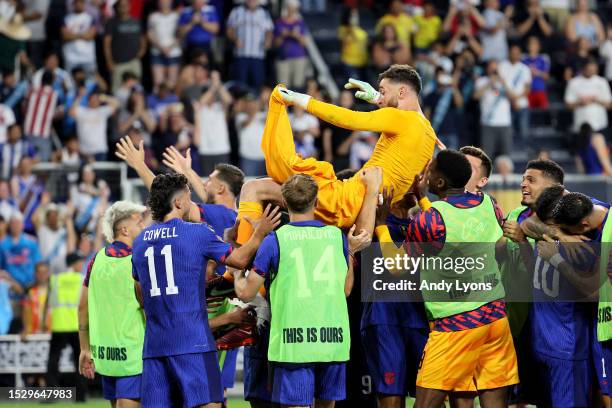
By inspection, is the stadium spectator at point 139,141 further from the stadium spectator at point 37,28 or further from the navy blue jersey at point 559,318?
the navy blue jersey at point 559,318

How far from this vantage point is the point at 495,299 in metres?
10.1

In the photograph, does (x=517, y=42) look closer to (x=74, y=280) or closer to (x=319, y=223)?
(x=74, y=280)

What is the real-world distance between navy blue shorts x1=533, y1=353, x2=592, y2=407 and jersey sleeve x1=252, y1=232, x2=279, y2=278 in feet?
8.70

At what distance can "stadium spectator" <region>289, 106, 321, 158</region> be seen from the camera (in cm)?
1942

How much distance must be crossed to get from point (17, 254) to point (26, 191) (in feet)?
3.75

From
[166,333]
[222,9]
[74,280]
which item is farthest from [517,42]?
[166,333]

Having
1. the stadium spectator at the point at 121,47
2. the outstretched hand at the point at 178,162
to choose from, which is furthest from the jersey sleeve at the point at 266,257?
the stadium spectator at the point at 121,47

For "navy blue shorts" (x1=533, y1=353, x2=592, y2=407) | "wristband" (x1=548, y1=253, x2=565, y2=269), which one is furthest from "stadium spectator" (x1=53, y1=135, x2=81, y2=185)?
"wristband" (x1=548, y1=253, x2=565, y2=269)

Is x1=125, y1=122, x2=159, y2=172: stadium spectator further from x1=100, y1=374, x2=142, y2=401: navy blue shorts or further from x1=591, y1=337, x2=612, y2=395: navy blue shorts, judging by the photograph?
x1=591, y1=337, x2=612, y2=395: navy blue shorts

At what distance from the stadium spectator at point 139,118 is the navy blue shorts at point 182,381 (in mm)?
10534

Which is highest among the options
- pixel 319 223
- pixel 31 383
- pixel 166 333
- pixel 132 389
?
pixel 319 223

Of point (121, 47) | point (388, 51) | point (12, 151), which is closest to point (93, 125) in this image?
point (12, 151)

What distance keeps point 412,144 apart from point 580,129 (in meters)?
11.6

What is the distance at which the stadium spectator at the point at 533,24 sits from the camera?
23.3 m
